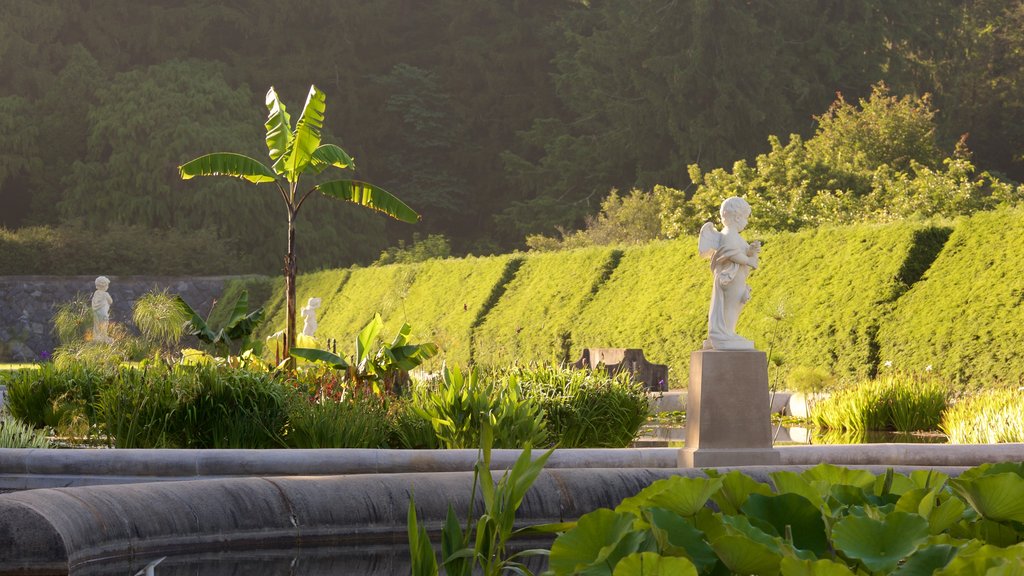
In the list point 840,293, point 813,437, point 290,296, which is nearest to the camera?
point 813,437

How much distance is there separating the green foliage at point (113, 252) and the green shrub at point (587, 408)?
29.8 m

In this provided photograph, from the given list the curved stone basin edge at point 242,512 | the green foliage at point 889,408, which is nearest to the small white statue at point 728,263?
the curved stone basin edge at point 242,512

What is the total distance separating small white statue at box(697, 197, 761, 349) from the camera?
9062 millimetres

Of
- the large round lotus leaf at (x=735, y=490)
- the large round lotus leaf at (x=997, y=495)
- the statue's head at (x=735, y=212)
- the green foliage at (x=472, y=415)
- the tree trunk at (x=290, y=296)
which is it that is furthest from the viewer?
the tree trunk at (x=290, y=296)

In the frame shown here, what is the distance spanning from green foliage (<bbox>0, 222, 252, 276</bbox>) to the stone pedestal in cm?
3228

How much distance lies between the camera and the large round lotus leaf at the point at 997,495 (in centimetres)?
271

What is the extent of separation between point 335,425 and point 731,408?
2.99 metres

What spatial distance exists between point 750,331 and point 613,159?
27178 millimetres

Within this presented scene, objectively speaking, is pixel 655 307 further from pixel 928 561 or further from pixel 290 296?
pixel 928 561

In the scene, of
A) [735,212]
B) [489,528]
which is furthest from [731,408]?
[489,528]

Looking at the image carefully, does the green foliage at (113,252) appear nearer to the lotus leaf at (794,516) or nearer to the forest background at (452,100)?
the forest background at (452,100)

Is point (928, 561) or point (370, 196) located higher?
point (370, 196)

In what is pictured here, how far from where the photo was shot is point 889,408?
42.5 ft

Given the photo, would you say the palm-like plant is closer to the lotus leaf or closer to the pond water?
the pond water
